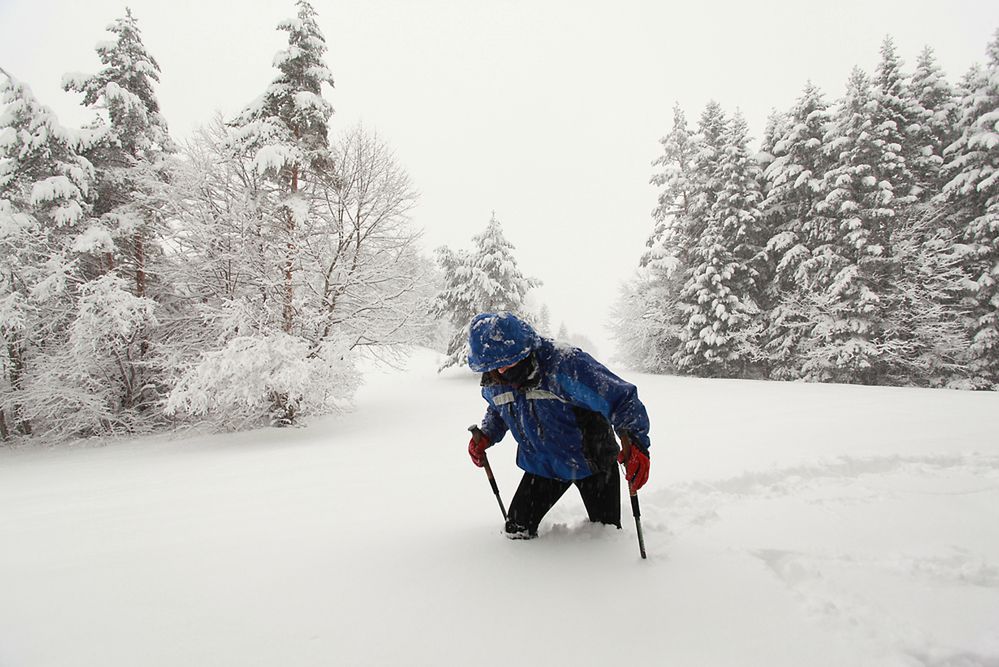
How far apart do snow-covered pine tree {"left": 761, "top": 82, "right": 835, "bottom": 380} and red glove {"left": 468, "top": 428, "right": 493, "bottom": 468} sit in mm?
15601

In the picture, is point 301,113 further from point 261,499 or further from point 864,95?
point 864,95

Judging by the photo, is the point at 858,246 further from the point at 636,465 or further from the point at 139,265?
the point at 139,265

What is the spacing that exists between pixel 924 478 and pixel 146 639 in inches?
230

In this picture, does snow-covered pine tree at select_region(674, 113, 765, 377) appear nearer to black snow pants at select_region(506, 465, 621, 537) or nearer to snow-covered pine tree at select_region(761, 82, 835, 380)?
snow-covered pine tree at select_region(761, 82, 835, 380)

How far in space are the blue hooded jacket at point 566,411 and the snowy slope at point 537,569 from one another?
54 cm

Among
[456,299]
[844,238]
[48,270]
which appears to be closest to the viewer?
[48,270]

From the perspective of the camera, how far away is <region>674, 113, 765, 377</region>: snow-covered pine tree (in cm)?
1638

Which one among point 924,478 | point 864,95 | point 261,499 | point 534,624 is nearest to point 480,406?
point 261,499

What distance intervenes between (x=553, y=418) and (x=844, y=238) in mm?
16392

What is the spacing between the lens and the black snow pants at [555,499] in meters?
2.85

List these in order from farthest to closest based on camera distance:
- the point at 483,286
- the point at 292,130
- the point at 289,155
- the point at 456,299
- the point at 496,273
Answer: the point at 456,299 → the point at 496,273 → the point at 483,286 → the point at 292,130 → the point at 289,155

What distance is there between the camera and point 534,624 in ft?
6.69

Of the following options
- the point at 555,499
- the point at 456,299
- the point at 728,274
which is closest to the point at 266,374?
the point at 555,499

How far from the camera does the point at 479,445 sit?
3.11 m
